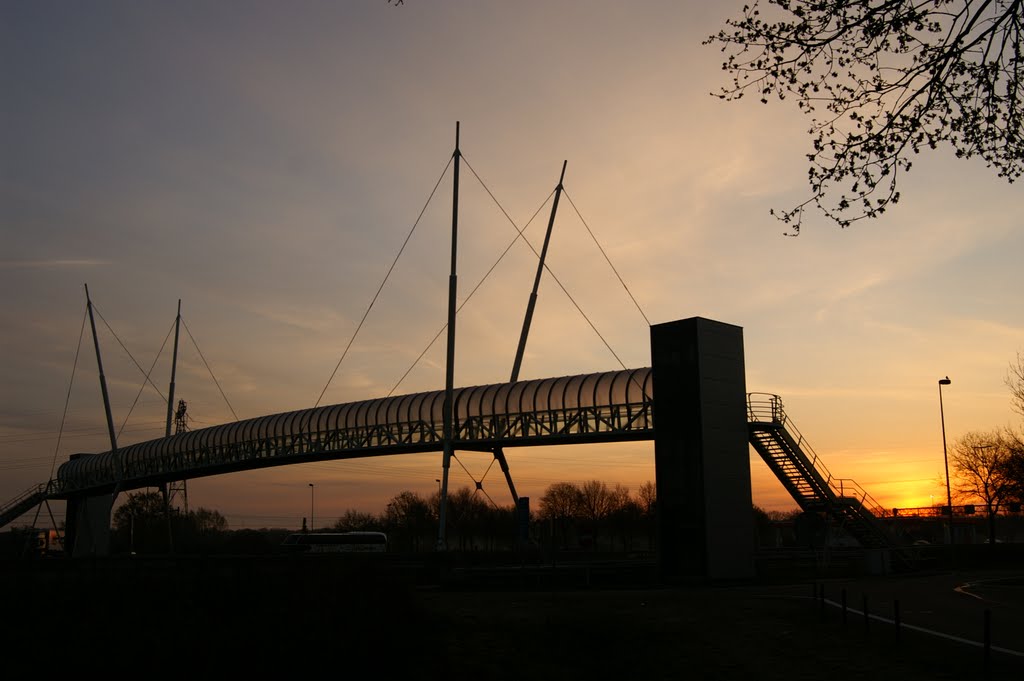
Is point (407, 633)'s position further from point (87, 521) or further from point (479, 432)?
point (87, 521)

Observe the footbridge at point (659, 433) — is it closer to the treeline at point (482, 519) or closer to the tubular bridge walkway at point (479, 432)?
the tubular bridge walkway at point (479, 432)

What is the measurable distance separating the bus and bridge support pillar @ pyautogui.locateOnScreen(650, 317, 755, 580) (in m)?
31.5

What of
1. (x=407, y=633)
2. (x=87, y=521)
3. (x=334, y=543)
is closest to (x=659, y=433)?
(x=407, y=633)

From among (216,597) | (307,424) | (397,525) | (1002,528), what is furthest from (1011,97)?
(1002,528)

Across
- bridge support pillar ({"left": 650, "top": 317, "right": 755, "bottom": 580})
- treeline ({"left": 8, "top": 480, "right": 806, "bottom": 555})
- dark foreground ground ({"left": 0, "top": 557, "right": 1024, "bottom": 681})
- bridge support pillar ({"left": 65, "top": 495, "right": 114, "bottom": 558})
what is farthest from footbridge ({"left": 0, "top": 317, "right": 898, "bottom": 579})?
treeline ({"left": 8, "top": 480, "right": 806, "bottom": 555})

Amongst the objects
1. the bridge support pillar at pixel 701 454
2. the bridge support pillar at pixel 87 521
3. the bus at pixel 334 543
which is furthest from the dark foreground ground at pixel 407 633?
the bridge support pillar at pixel 87 521

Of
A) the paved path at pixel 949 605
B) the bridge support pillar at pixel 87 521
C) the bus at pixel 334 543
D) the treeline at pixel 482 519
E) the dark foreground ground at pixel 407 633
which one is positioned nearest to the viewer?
the dark foreground ground at pixel 407 633

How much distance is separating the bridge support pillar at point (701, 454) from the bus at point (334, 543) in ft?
103

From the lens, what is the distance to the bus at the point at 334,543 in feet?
236

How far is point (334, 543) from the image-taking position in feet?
244

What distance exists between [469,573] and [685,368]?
43.2 feet

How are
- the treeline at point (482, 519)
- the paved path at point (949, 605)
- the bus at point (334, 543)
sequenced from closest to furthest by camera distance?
1. the paved path at point (949, 605)
2. the bus at point (334, 543)
3. the treeline at point (482, 519)

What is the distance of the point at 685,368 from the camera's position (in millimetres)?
45000

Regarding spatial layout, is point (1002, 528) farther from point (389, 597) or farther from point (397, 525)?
point (389, 597)
